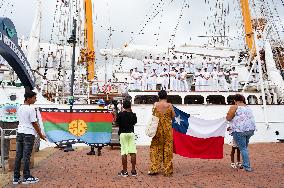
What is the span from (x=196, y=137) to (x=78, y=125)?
3.51 metres

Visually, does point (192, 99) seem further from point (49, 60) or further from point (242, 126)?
point (49, 60)

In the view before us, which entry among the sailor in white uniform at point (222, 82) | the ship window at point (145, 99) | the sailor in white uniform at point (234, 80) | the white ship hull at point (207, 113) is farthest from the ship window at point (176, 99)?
the sailor in white uniform at point (234, 80)

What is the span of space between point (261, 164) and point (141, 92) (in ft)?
35.4

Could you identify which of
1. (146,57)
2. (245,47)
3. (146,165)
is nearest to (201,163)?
(146,165)

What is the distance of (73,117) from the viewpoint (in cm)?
1129

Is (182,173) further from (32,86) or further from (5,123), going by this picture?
(5,123)

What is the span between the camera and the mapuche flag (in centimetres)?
1070

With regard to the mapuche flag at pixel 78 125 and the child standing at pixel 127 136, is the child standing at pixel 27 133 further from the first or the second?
the mapuche flag at pixel 78 125

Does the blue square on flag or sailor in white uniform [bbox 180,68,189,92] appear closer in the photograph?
the blue square on flag

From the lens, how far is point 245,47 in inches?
1030

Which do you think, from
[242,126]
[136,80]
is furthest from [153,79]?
[242,126]

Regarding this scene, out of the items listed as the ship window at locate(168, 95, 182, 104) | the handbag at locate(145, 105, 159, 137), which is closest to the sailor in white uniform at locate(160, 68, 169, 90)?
the ship window at locate(168, 95, 182, 104)

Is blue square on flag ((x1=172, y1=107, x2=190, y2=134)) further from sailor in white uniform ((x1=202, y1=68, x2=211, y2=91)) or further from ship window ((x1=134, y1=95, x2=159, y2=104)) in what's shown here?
sailor in white uniform ((x1=202, y1=68, x2=211, y2=91))

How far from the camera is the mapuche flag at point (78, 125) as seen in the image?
10703 millimetres
